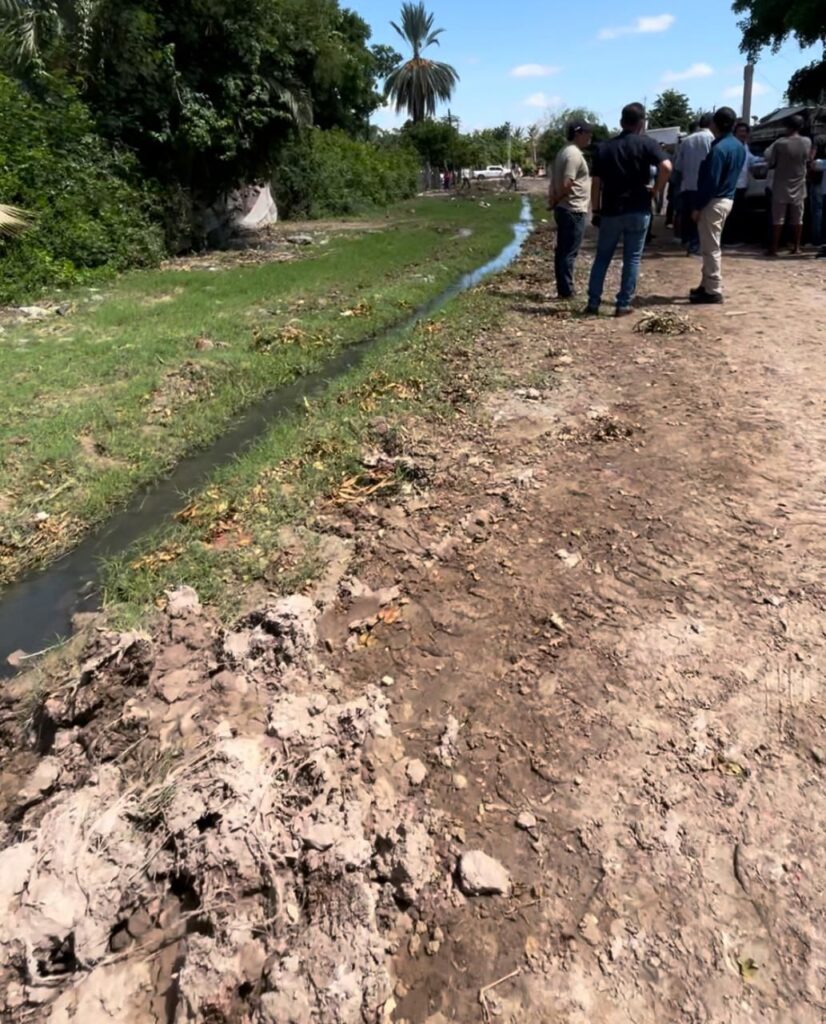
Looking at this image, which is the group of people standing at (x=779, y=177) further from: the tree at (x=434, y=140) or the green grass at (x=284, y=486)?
the tree at (x=434, y=140)

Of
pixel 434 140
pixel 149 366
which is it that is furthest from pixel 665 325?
pixel 434 140

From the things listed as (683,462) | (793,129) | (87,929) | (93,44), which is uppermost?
(93,44)

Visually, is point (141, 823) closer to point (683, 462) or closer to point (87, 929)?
point (87, 929)

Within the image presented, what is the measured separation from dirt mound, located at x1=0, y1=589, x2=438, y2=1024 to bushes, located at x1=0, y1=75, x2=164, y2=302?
10.1 metres

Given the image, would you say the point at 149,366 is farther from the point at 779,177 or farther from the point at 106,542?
the point at 779,177

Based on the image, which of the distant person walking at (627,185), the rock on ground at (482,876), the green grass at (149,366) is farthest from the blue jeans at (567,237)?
the rock on ground at (482,876)

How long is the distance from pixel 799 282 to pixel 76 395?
8325 millimetres

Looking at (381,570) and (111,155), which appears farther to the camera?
(111,155)

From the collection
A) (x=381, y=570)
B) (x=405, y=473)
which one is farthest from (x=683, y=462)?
(x=381, y=570)

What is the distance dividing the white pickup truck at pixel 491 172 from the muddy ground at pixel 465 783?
186 feet

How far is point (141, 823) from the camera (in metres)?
2.15

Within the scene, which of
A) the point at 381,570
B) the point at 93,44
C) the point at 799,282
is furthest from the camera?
the point at 93,44

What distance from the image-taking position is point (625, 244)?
7.40m

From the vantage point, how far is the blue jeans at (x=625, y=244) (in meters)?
7.13
